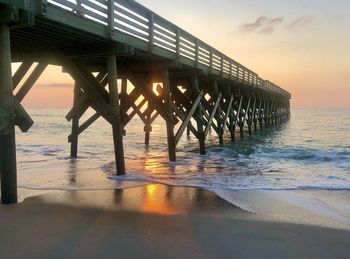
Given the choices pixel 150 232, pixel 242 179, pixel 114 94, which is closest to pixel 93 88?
pixel 114 94

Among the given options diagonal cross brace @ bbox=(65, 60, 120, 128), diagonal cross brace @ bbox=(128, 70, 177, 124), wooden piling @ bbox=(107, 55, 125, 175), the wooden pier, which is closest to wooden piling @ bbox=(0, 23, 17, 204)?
the wooden pier

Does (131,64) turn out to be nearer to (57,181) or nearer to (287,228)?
(57,181)

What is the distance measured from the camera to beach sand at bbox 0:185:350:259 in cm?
402

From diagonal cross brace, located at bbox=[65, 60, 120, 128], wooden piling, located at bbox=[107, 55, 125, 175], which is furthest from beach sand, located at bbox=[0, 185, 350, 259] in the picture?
diagonal cross brace, located at bbox=[65, 60, 120, 128]

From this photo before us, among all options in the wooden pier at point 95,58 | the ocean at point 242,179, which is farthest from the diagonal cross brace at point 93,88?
the ocean at point 242,179

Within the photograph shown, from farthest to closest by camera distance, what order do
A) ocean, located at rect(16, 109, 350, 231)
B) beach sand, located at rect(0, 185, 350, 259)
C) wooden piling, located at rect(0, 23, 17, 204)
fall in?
ocean, located at rect(16, 109, 350, 231) → wooden piling, located at rect(0, 23, 17, 204) → beach sand, located at rect(0, 185, 350, 259)

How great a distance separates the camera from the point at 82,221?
5.03 meters

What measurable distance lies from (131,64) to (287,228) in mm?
7239

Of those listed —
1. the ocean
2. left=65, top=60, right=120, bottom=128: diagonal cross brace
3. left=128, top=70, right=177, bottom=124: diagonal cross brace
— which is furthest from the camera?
left=128, top=70, right=177, bottom=124: diagonal cross brace

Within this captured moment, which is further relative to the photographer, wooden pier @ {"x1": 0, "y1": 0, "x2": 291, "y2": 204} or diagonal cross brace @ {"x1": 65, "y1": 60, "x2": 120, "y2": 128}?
diagonal cross brace @ {"x1": 65, "y1": 60, "x2": 120, "y2": 128}

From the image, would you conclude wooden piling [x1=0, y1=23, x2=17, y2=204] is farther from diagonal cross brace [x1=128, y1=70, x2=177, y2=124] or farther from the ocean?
diagonal cross brace [x1=128, y1=70, x2=177, y2=124]

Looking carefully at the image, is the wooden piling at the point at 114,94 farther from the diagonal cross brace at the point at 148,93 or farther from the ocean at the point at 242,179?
the diagonal cross brace at the point at 148,93

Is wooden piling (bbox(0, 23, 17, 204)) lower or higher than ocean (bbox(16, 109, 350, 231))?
higher

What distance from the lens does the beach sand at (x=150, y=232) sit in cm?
402
